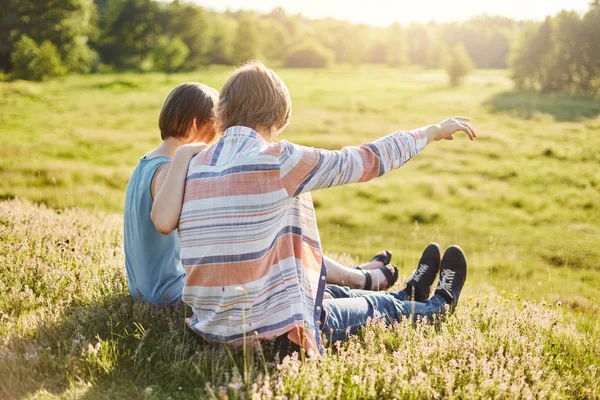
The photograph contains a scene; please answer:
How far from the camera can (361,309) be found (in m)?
3.70

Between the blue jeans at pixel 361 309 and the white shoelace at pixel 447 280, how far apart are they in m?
0.08

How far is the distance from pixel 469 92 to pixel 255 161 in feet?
153

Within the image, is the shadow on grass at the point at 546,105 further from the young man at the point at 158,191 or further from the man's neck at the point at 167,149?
the man's neck at the point at 167,149

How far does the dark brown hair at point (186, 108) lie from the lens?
355 cm

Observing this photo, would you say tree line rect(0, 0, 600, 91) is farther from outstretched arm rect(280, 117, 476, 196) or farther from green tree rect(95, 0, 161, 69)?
outstretched arm rect(280, 117, 476, 196)

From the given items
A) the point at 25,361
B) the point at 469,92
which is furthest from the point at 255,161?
the point at 469,92

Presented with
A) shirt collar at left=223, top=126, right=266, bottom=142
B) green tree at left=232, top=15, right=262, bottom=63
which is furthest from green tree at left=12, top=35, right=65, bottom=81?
green tree at left=232, top=15, right=262, bottom=63

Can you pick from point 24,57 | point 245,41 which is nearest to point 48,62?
point 24,57

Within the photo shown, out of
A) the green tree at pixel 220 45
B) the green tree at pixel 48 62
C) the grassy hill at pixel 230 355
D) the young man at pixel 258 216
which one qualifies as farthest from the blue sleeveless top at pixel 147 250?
the green tree at pixel 220 45

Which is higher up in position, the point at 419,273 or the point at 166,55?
the point at 166,55

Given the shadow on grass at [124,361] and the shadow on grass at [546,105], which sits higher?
the shadow on grass at [546,105]

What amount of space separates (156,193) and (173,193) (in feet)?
1.26

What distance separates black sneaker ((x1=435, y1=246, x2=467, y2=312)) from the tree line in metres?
12.8

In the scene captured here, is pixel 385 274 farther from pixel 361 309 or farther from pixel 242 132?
pixel 242 132
